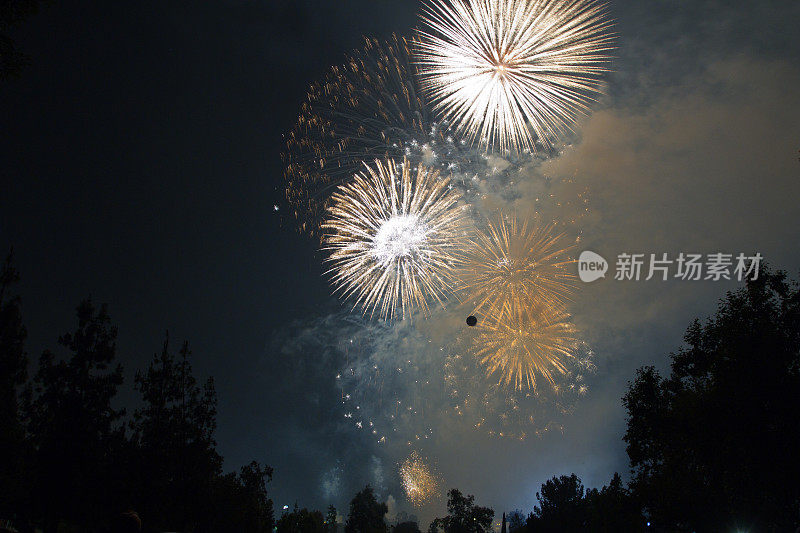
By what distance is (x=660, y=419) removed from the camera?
24984 millimetres

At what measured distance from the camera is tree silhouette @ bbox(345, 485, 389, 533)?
10875cm

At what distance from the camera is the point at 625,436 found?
1029 inches

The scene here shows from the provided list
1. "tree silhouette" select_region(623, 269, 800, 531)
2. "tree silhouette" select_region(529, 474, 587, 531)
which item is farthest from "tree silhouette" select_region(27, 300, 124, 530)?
"tree silhouette" select_region(529, 474, 587, 531)

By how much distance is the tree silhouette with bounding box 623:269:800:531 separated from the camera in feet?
60.7

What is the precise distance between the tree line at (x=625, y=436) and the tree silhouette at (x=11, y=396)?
59 mm

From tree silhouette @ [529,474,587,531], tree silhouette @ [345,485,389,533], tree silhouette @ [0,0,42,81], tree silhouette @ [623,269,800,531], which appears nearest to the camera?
tree silhouette @ [0,0,42,81]

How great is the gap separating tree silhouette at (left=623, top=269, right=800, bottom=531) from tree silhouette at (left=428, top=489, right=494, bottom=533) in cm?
10015

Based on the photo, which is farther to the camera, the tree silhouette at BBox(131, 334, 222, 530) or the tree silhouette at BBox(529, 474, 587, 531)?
the tree silhouette at BBox(529, 474, 587, 531)

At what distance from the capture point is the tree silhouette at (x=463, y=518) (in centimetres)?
11056

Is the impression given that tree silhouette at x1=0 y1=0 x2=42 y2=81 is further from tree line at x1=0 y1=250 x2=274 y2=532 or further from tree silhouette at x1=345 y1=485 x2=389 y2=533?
tree silhouette at x1=345 y1=485 x2=389 y2=533

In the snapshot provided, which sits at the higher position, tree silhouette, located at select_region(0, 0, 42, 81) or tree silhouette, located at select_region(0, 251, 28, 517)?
tree silhouette, located at select_region(0, 0, 42, 81)

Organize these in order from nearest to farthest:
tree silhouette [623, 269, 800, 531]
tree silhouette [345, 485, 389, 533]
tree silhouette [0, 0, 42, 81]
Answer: tree silhouette [0, 0, 42, 81] → tree silhouette [623, 269, 800, 531] → tree silhouette [345, 485, 389, 533]

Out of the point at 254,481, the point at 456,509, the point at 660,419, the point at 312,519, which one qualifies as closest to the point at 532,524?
the point at 456,509

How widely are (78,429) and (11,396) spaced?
4760mm
